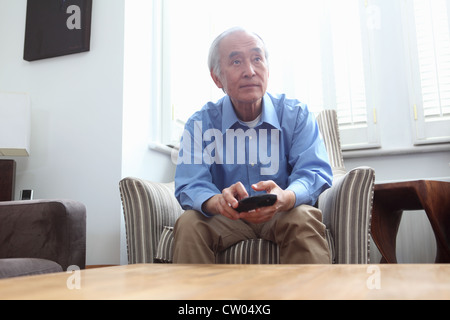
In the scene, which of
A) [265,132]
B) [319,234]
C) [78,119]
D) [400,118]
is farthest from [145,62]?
[319,234]

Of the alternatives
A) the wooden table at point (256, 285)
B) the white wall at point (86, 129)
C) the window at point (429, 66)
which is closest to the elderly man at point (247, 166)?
the wooden table at point (256, 285)

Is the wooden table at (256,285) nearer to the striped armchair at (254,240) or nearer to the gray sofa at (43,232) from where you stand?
the striped armchair at (254,240)

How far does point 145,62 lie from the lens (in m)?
2.31

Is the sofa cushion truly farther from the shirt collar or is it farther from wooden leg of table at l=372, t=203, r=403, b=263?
wooden leg of table at l=372, t=203, r=403, b=263

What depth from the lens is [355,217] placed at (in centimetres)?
117

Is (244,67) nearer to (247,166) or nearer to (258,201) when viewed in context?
(247,166)

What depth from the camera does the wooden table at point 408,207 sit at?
1569 mm

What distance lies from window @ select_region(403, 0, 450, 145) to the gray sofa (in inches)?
64.6

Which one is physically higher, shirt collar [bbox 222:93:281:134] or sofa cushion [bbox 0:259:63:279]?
shirt collar [bbox 222:93:281:134]

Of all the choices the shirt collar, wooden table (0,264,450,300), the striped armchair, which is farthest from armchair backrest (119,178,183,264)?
wooden table (0,264,450,300)

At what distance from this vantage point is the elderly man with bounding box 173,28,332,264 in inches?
44.4

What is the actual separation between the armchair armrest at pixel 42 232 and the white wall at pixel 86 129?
2.13ft

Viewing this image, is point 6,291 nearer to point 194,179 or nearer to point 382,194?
point 194,179

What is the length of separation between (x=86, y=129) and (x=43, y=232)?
2.98ft
